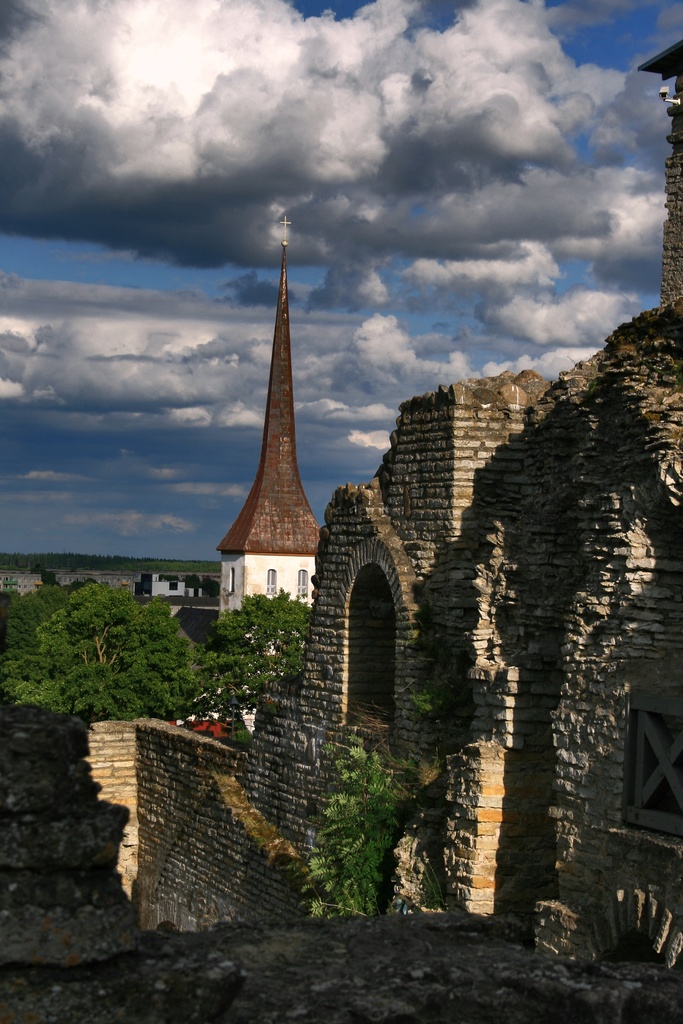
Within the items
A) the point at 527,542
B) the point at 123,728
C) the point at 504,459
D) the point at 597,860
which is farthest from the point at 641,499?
the point at 123,728

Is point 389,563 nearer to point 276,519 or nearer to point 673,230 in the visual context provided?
point 673,230

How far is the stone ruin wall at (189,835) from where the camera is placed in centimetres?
1374

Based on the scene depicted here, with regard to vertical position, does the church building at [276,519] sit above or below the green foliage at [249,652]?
above

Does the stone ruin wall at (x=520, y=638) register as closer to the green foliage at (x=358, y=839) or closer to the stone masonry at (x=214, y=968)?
the green foliage at (x=358, y=839)

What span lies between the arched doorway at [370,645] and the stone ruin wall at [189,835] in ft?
6.13

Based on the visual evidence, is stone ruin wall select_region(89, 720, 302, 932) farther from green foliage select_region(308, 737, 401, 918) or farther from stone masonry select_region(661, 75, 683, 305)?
stone masonry select_region(661, 75, 683, 305)

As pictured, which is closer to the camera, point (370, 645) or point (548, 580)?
point (548, 580)

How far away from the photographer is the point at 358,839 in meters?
11.4

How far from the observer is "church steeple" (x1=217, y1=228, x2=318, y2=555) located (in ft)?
187

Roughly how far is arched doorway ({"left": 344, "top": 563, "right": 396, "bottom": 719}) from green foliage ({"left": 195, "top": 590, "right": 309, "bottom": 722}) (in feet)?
76.0

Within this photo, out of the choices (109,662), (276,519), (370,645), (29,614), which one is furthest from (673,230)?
(29,614)

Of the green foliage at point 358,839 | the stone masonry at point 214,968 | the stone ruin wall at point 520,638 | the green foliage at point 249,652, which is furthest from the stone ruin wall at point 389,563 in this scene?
the green foliage at point 249,652

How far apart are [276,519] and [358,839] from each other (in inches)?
1967

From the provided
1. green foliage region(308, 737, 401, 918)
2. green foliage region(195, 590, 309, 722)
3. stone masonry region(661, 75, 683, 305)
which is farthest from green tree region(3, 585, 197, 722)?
green foliage region(308, 737, 401, 918)
